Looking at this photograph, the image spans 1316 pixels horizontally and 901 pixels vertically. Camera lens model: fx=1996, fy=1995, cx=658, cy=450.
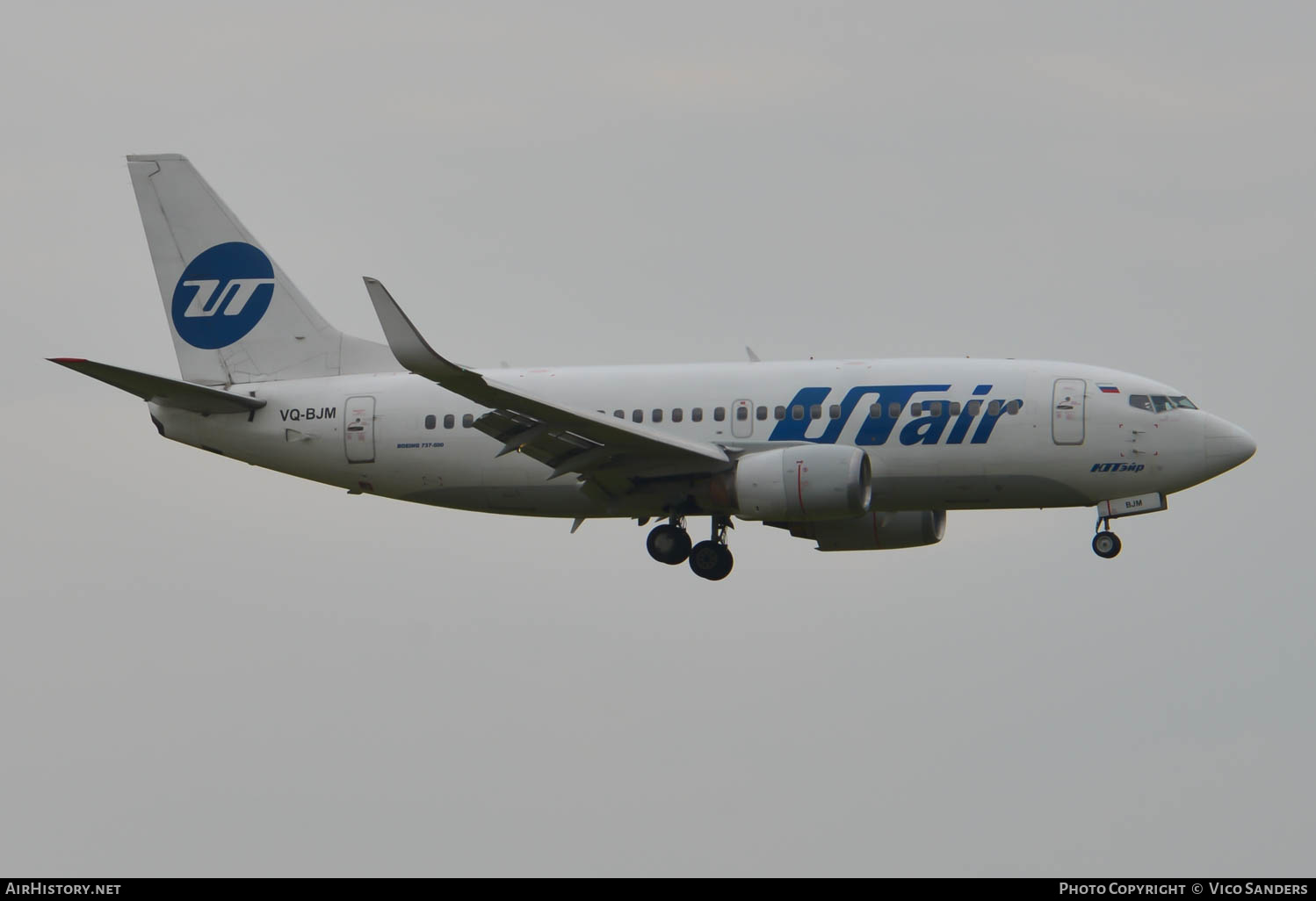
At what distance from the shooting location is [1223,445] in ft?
146

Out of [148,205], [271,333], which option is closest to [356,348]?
[271,333]

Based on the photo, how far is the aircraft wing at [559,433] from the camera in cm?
3919

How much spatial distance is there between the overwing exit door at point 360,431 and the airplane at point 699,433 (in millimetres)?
43

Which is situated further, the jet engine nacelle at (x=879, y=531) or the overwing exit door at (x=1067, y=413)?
the jet engine nacelle at (x=879, y=531)

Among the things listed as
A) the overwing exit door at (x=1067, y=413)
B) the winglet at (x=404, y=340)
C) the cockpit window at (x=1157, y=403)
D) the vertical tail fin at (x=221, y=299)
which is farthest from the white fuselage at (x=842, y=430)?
the winglet at (x=404, y=340)

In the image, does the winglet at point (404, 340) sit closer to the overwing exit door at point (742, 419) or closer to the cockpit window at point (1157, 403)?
the overwing exit door at point (742, 419)

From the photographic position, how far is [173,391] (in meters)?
47.9

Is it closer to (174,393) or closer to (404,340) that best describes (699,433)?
(404,340)

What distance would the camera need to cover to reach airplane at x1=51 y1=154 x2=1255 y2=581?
144ft

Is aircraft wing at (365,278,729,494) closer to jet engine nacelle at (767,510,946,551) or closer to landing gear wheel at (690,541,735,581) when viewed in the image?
landing gear wheel at (690,541,735,581)

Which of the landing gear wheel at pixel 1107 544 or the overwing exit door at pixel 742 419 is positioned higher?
the overwing exit door at pixel 742 419

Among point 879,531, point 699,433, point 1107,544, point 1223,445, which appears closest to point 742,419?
point 699,433

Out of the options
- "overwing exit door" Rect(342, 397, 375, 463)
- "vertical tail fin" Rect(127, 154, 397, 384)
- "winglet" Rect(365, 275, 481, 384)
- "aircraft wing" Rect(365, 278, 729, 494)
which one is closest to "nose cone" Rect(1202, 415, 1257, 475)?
"aircraft wing" Rect(365, 278, 729, 494)

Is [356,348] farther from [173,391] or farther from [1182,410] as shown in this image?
[1182,410]
